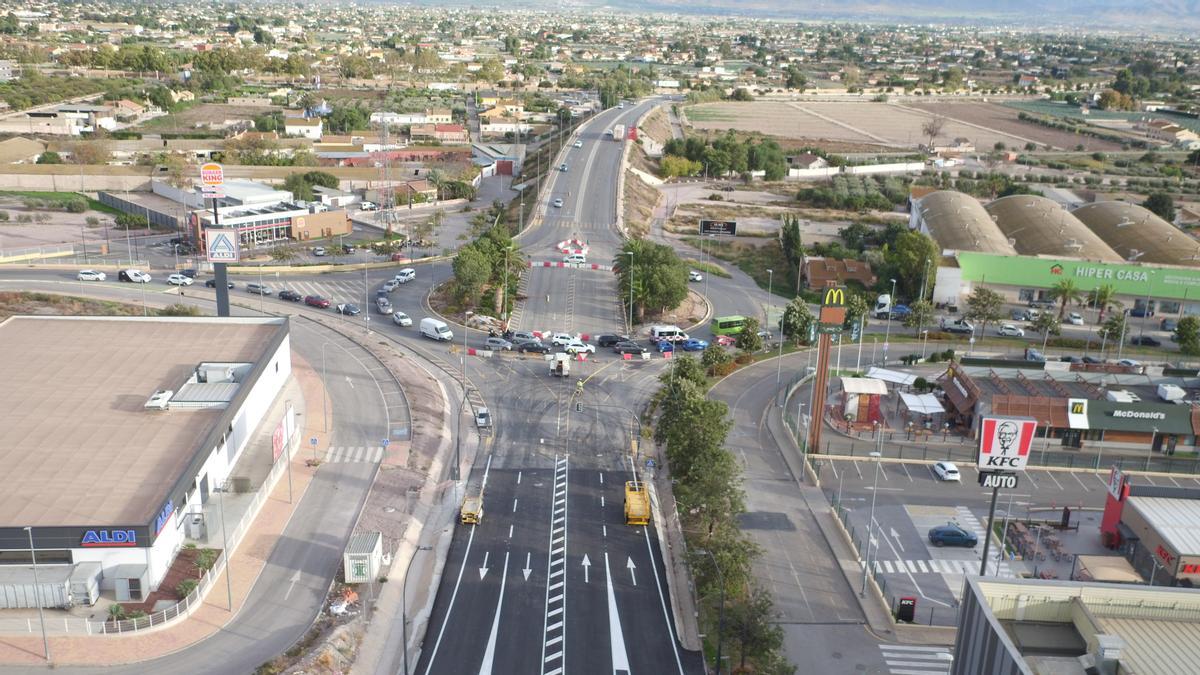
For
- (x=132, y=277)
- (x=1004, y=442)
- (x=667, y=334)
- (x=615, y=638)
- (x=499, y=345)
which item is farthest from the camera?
(x=132, y=277)

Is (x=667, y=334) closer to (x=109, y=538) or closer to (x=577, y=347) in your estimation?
(x=577, y=347)

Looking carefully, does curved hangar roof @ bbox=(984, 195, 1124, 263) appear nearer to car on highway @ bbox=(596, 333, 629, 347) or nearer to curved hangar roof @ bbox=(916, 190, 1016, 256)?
curved hangar roof @ bbox=(916, 190, 1016, 256)

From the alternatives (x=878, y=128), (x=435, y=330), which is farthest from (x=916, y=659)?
(x=878, y=128)

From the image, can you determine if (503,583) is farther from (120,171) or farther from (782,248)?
(120,171)

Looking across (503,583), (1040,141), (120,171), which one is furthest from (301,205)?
(1040,141)

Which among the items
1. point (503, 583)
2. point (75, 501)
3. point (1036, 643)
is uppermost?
point (1036, 643)

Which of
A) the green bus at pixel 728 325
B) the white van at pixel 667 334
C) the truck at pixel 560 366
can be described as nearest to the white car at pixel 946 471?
the green bus at pixel 728 325

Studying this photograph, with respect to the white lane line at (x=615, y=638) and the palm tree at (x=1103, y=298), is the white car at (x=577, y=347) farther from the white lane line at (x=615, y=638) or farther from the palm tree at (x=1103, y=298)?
the palm tree at (x=1103, y=298)
